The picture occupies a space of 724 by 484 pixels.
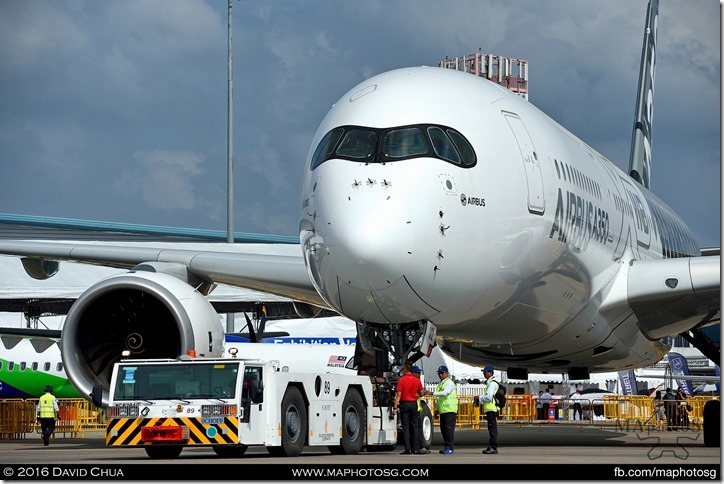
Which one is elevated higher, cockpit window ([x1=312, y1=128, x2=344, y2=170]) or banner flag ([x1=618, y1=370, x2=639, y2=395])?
cockpit window ([x1=312, y1=128, x2=344, y2=170])

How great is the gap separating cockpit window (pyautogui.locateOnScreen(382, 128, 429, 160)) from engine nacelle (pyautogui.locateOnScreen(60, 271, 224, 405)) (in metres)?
4.59

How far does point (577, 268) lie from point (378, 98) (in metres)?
3.80

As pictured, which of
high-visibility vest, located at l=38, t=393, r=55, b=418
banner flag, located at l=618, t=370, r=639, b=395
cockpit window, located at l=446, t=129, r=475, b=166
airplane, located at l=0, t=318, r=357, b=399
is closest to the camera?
cockpit window, located at l=446, t=129, r=475, b=166

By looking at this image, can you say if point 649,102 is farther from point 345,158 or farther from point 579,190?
point 345,158

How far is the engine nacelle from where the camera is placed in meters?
15.6

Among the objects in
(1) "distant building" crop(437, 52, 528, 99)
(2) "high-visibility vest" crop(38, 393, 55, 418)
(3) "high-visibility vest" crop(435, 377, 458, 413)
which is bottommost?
(3) "high-visibility vest" crop(435, 377, 458, 413)

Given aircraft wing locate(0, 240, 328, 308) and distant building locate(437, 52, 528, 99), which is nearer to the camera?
aircraft wing locate(0, 240, 328, 308)

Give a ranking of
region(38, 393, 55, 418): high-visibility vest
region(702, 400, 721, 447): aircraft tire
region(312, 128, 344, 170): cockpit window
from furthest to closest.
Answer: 1. region(38, 393, 55, 418): high-visibility vest
2. region(702, 400, 721, 447): aircraft tire
3. region(312, 128, 344, 170): cockpit window

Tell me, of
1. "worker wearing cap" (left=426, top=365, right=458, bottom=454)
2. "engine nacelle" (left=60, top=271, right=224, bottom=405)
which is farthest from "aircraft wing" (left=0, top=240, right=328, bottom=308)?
"worker wearing cap" (left=426, top=365, right=458, bottom=454)

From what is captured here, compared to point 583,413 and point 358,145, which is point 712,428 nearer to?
point 358,145

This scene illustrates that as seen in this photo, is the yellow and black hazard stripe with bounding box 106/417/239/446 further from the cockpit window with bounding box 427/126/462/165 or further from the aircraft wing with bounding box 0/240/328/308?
the aircraft wing with bounding box 0/240/328/308

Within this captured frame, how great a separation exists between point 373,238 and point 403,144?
4.40ft

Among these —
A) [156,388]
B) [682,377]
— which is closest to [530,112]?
[156,388]

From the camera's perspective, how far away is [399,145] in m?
12.4
